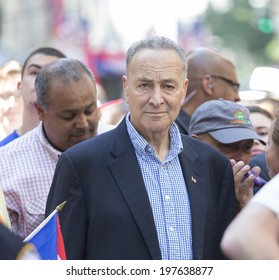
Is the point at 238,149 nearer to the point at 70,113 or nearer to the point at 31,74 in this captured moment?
the point at 70,113

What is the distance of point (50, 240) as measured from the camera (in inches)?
200

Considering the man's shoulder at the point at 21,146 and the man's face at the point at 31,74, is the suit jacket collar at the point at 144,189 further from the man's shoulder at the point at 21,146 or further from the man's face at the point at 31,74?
the man's face at the point at 31,74

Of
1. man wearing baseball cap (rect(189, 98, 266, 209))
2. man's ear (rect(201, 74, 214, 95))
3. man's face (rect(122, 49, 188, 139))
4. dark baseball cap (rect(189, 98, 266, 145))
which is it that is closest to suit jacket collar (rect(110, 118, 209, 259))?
man's face (rect(122, 49, 188, 139))

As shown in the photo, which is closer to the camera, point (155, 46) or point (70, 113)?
point (155, 46)

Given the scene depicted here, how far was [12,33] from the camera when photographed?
173 feet

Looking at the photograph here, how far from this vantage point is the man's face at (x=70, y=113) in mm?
6254

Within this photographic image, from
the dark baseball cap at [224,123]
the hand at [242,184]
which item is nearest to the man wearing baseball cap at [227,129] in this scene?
the dark baseball cap at [224,123]

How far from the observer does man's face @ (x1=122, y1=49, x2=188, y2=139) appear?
5.37 meters

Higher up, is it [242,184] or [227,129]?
[227,129]

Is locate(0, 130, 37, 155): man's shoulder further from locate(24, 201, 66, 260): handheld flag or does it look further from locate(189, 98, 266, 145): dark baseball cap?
locate(24, 201, 66, 260): handheld flag

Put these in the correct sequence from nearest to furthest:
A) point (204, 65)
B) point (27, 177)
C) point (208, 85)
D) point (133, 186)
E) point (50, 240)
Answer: point (50, 240) → point (133, 186) → point (27, 177) → point (208, 85) → point (204, 65)

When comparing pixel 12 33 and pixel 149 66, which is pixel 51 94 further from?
pixel 12 33

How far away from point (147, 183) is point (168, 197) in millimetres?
133

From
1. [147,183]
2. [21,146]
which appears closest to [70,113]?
[21,146]
